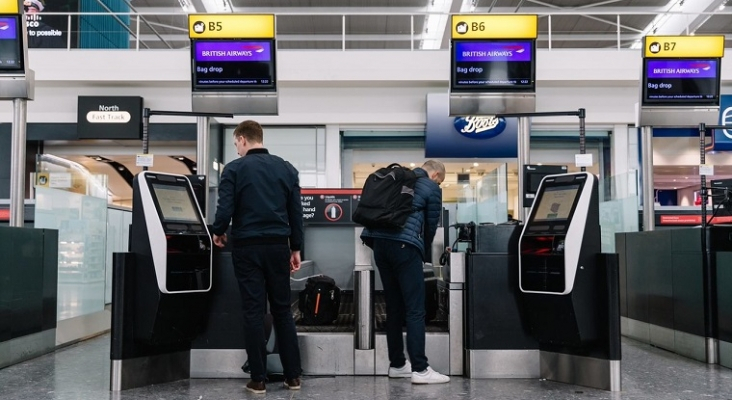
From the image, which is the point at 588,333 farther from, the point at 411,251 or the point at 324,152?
the point at 324,152

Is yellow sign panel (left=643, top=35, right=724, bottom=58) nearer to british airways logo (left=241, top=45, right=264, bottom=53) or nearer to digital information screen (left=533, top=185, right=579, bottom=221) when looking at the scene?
digital information screen (left=533, top=185, right=579, bottom=221)

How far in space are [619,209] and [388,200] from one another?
18.1 feet

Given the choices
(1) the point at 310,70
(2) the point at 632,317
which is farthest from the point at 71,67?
(2) the point at 632,317

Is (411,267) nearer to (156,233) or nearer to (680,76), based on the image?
(156,233)

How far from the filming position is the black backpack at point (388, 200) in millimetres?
4363

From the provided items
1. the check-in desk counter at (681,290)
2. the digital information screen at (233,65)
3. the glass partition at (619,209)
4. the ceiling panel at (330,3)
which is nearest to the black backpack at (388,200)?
the digital information screen at (233,65)

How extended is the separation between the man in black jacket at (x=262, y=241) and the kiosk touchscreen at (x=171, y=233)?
289 millimetres

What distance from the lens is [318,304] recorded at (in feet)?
16.9

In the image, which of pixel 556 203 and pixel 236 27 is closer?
pixel 556 203

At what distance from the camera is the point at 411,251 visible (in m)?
4.41

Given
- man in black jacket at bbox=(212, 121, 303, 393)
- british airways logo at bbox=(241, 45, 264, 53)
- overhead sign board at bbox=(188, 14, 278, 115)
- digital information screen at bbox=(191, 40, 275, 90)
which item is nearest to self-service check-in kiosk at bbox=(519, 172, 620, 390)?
man in black jacket at bbox=(212, 121, 303, 393)

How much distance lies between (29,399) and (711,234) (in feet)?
17.0

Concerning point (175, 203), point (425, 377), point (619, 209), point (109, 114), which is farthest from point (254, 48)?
point (109, 114)

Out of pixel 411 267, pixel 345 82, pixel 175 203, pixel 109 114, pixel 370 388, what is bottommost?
pixel 370 388
